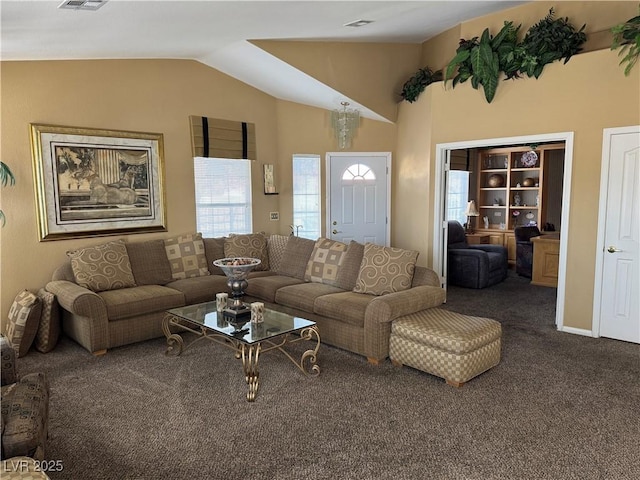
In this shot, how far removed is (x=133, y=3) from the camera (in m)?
3.10

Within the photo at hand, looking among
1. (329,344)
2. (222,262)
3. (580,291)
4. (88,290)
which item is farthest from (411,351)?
(88,290)

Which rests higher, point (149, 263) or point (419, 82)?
point (419, 82)

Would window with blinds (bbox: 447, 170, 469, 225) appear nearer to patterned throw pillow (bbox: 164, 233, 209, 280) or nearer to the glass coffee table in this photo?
patterned throw pillow (bbox: 164, 233, 209, 280)

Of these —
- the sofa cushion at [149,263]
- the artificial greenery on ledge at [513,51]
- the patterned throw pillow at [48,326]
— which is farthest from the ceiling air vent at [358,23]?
the patterned throw pillow at [48,326]

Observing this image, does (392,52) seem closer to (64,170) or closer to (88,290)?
(64,170)

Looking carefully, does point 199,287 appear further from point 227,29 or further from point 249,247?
point 227,29

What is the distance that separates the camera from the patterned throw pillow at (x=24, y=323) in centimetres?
413

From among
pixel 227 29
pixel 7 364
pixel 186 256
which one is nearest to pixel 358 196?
pixel 186 256

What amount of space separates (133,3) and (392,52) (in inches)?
152

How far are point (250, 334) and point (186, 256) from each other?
2208 millimetres

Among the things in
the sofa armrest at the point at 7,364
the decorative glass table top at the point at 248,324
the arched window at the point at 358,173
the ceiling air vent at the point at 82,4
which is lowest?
the decorative glass table top at the point at 248,324

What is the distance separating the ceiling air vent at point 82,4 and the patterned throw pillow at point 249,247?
311 cm

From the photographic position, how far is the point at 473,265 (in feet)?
22.5

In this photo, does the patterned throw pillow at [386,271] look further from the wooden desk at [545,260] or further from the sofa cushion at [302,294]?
the wooden desk at [545,260]
